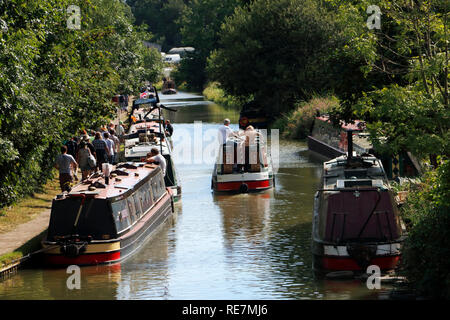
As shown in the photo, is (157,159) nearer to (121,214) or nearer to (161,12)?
(121,214)

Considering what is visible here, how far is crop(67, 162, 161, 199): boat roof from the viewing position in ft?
65.4

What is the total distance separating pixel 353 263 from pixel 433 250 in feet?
11.5

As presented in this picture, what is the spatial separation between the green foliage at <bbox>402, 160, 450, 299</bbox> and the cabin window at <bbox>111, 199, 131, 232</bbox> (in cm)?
757

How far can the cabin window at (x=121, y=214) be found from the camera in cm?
1978

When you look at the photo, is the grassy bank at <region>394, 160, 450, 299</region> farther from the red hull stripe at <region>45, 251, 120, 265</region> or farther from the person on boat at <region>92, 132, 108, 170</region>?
the person on boat at <region>92, 132, 108, 170</region>

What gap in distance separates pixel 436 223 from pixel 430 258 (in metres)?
0.71

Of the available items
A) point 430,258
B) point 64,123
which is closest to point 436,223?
point 430,258

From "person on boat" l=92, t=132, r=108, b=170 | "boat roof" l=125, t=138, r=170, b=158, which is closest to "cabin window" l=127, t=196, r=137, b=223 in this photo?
"boat roof" l=125, t=138, r=170, b=158

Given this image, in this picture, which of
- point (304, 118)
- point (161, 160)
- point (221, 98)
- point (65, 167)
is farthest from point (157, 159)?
point (221, 98)

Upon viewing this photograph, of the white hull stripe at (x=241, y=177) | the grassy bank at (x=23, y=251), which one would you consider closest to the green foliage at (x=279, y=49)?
the white hull stripe at (x=241, y=177)

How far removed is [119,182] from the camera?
21.7 meters

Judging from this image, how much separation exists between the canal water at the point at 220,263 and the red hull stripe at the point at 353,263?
0.35m

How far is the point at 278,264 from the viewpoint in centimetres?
2006
